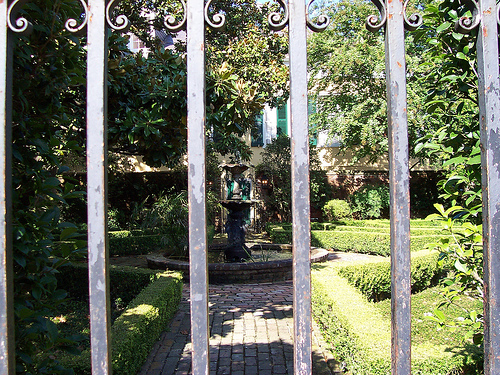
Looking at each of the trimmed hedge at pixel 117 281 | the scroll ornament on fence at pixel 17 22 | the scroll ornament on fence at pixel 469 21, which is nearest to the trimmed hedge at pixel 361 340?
the scroll ornament on fence at pixel 469 21

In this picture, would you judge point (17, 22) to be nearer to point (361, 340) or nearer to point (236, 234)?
point (361, 340)

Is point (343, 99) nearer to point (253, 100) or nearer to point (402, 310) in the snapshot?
point (253, 100)

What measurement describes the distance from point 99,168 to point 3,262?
0.43 m

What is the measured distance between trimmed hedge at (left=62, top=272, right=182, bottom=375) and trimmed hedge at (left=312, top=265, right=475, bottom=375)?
6.31ft

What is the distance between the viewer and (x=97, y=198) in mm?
1347

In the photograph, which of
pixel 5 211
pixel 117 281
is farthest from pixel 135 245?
pixel 5 211

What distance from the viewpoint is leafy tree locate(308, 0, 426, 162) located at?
1465cm

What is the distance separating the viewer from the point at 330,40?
15570mm

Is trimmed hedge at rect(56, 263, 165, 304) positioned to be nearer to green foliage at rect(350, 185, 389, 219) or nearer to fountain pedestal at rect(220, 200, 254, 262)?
fountain pedestal at rect(220, 200, 254, 262)

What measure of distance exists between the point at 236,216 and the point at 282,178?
721cm

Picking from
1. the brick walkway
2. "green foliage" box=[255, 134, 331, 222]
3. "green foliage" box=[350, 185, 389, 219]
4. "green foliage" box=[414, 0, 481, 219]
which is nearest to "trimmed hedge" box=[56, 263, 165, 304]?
the brick walkway

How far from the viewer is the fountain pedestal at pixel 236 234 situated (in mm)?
9344

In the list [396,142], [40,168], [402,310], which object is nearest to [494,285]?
[402,310]

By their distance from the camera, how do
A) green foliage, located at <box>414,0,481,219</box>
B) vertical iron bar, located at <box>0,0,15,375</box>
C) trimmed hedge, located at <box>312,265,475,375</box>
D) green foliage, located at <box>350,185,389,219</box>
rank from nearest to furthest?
vertical iron bar, located at <box>0,0,15,375</box> < green foliage, located at <box>414,0,481,219</box> < trimmed hedge, located at <box>312,265,475,375</box> < green foliage, located at <box>350,185,389,219</box>
